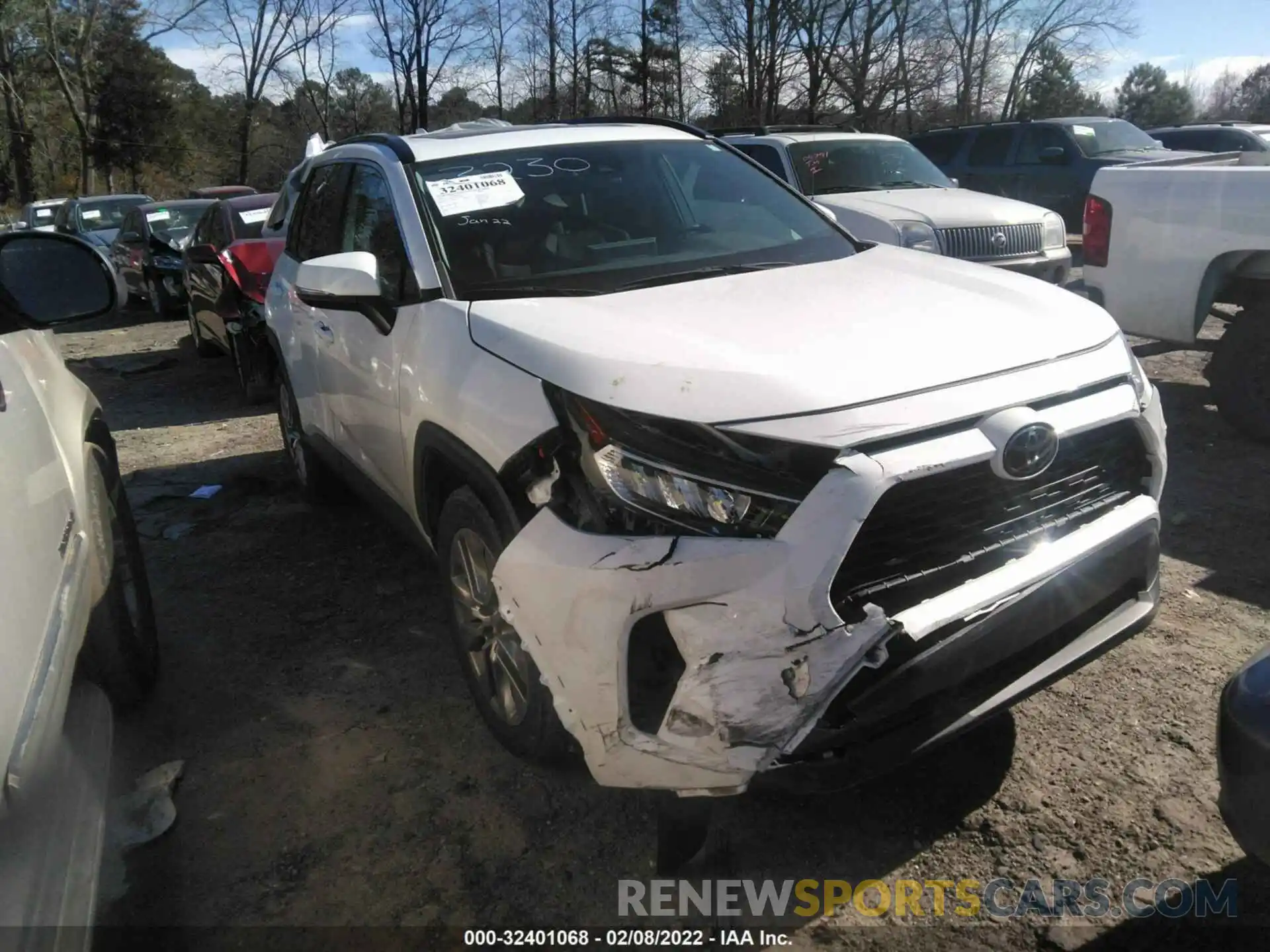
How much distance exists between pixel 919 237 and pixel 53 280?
6.46m

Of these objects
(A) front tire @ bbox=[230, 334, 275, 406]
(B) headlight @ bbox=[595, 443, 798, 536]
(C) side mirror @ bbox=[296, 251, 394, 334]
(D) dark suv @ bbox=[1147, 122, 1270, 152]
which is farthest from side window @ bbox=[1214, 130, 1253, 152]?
(B) headlight @ bbox=[595, 443, 798, 536]

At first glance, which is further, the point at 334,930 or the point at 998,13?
the point at 998,13

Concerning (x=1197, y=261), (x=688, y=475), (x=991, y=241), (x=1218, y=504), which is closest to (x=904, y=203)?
(x=991, y=241)

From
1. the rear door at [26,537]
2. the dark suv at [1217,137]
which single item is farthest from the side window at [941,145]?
the rear door at [26,537]

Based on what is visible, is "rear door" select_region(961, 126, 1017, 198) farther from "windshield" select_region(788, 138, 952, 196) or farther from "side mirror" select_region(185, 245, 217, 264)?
"side mirror" select_region(185, 245, 217, 264)

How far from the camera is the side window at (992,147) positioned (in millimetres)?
13727

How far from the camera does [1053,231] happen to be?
827cm

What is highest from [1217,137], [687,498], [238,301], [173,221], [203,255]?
[1217,137]

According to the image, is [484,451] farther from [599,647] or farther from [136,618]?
[136,618]

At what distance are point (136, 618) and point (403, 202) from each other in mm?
1716

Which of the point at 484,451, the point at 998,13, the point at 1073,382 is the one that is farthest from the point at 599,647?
the point at 998,13

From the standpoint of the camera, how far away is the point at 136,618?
3.42 m

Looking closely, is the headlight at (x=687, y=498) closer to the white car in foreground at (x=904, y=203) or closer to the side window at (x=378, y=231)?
the side window at (x=378, y=231)

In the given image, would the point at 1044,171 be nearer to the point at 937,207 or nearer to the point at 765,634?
the point at 937,207
